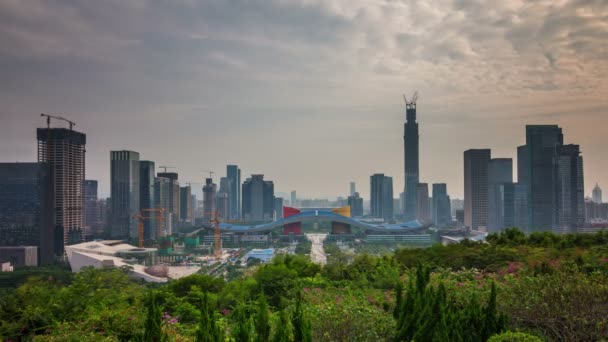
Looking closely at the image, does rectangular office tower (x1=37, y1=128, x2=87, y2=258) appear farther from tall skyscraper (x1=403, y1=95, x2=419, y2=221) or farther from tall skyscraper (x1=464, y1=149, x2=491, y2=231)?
tall skyscraper (x1=403, y1=95, x2=419, y2=221)

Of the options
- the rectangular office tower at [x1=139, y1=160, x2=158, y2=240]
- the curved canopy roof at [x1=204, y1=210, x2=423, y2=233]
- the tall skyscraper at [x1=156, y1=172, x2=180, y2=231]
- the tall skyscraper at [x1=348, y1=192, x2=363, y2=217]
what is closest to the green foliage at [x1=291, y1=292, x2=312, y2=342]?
the curved canopy roof at [x1=204, y1=210, x2=423, y2=233]

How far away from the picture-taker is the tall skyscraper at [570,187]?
6950 centimetres

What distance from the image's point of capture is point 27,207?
52.8 meters

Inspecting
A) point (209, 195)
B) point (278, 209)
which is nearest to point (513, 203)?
point (209, 195)

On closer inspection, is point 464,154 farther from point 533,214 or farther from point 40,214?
point 40,214

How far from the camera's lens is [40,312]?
9.48 m

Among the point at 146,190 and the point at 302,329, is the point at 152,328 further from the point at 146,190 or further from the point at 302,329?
the point at 146,190

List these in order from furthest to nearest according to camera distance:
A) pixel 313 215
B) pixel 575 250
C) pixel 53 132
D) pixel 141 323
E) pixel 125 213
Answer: pixel 125 213, pixel 313 215, pixel 53 132, pixel 575 250, pixel 141 323

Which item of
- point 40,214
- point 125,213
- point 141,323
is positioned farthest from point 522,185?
point 141,323

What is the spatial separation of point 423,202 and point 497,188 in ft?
112

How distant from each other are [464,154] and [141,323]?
101 metres

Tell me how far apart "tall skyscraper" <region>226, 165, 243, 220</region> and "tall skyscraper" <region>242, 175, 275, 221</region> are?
21.7 ft

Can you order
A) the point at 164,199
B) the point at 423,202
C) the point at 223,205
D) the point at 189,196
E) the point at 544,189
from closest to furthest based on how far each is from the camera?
the point at 544,189, the point at 164,199, the point at 189,196, the point at 223,205, the point at 423,202

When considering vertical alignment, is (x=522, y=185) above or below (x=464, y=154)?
below
